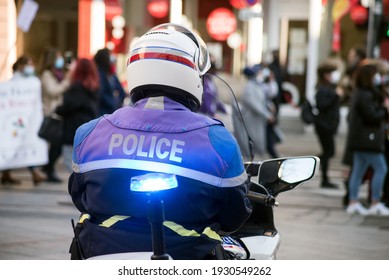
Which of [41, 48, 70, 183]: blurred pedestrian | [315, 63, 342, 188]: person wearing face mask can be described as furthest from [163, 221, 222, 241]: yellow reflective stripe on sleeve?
[41, 48, 70, 183]: blurred pedestrian

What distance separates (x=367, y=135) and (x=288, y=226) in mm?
1585

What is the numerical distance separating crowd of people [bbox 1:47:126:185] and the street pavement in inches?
14.0

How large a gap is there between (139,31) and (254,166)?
18857 mm

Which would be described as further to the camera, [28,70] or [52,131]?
[28,70]

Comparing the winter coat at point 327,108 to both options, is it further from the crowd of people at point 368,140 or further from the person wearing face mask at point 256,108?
the crowd of people at point 368,140

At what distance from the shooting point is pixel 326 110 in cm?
1186

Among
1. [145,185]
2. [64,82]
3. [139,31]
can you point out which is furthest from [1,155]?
[139,31]

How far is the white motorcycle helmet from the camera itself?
3127mm

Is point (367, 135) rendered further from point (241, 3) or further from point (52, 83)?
point (241, 3)

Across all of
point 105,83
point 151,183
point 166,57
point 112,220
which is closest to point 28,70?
point 105,83

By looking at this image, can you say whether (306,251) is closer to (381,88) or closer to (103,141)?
(381,88)

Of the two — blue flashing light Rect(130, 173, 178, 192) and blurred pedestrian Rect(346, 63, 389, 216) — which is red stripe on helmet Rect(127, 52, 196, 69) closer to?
blue flashing light Rect(130, 173, 178, 192)

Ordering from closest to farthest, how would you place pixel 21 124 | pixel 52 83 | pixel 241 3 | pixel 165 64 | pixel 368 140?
pixel 165 64
pixel 368 140
pixel 21 124
pixel 52 83
pixel 241 3

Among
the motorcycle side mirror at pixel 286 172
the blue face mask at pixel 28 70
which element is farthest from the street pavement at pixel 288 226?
the motorcycle side mirror at pixel 286 172
